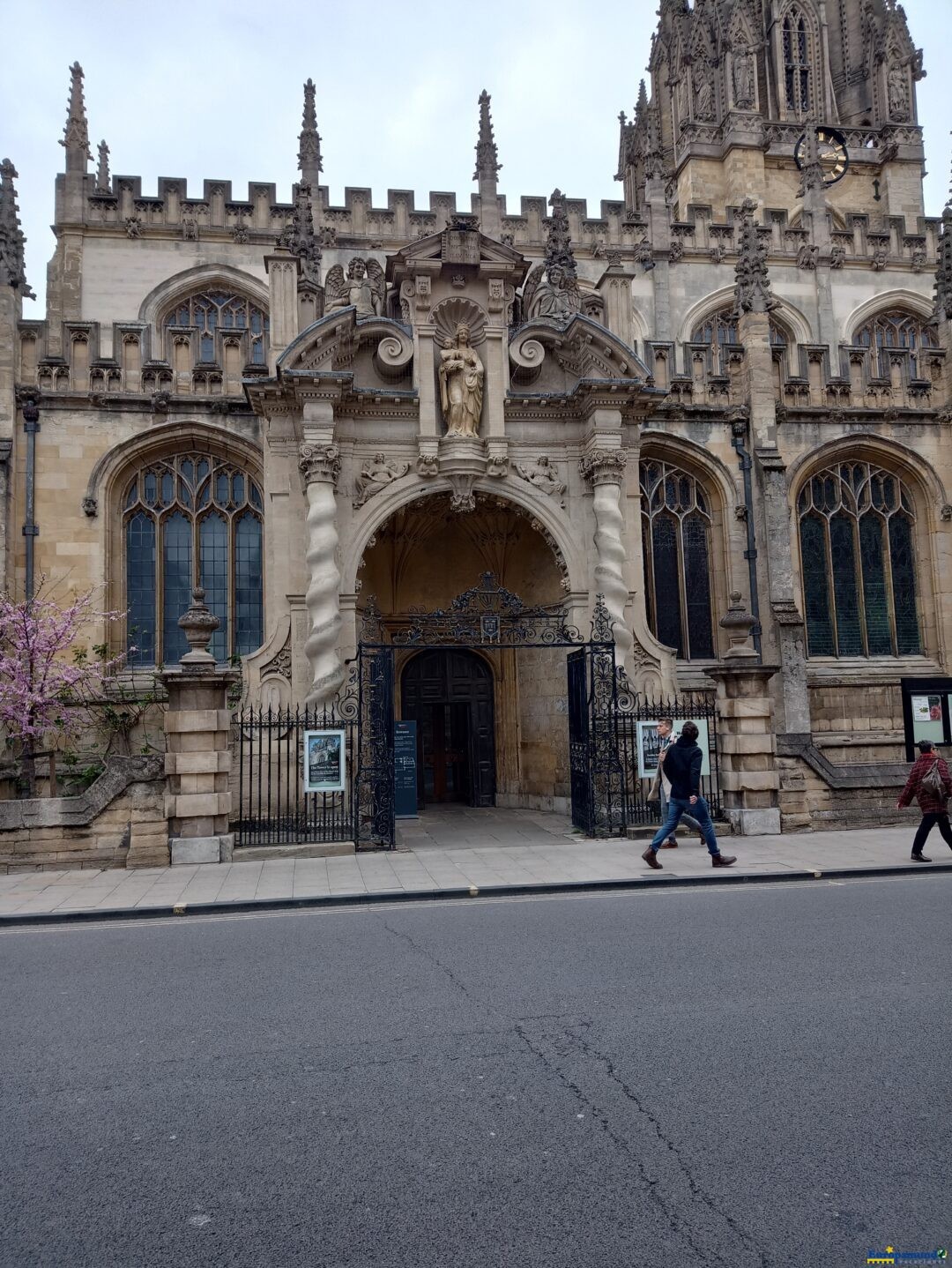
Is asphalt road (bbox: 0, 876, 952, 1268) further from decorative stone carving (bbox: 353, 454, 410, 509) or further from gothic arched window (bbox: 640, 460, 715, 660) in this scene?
gothic arched window (bbox: 640, 460, 715, 660)

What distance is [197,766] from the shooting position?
508 inches

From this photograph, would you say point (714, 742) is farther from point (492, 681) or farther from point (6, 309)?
point (6, 309)

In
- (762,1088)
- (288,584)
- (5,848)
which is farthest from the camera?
(288,584)

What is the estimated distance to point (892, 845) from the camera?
526 inches

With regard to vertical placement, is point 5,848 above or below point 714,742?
below

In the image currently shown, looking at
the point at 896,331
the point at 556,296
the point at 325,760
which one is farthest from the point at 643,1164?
the point at 896,331

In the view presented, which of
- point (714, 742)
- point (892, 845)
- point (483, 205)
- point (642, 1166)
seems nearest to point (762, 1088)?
point (642, 1166)

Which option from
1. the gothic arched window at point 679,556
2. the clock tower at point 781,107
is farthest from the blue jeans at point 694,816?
the clock tower at point 781,107

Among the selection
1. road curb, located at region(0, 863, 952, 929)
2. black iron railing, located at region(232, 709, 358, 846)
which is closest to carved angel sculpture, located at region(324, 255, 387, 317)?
black iron railing, located at region(232, 709, 358, 846)

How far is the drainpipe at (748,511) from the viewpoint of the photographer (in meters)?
21.0

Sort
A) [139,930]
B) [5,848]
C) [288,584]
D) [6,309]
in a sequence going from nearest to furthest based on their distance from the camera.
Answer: [139,930] < [5,848] < [288,584] < [6,309]

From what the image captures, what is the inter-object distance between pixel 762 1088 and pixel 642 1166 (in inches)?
41.5

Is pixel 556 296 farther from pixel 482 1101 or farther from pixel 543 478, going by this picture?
pixel 482 1101

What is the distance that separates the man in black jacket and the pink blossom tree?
33.0ft
